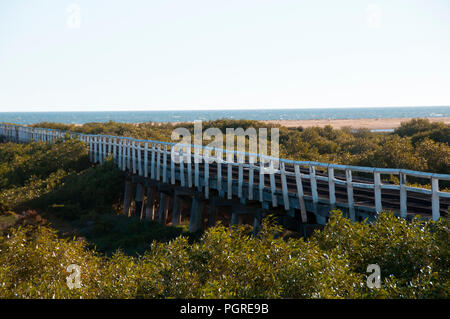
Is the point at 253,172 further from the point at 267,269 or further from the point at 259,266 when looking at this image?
the point at 267,269

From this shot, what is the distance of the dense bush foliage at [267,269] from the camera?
5684 mm

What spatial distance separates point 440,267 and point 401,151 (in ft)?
46.1

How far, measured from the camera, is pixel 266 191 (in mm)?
12711

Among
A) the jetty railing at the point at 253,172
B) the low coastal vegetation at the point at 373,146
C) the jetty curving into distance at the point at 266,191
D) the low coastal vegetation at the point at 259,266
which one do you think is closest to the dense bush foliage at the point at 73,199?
the jetty curving into distance at the point at 266,191

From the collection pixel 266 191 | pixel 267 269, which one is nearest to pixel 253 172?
pixel 266 191

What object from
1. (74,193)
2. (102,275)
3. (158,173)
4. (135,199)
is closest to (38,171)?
(74,193)

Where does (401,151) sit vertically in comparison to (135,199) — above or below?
above

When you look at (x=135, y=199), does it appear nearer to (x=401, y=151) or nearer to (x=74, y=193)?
(x=74, y=193)

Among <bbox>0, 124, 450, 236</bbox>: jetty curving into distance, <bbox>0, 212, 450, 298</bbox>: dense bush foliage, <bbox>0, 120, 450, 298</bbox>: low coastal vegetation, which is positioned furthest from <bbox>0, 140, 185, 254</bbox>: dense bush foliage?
<bbox>0, 212, 450, 298</bbox>: dense bush foliage

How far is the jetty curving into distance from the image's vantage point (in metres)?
9.84

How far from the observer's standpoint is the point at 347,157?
22.0 m

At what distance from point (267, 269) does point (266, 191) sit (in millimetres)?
6595

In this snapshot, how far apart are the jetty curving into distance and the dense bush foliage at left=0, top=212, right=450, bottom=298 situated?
7.51ft
